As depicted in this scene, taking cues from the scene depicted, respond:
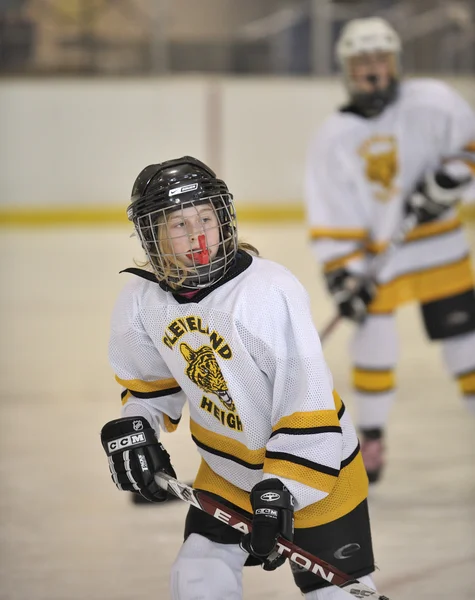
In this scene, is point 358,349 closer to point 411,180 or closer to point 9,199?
point 411,180

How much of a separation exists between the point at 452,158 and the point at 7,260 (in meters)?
4.26

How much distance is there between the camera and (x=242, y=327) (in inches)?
62.2

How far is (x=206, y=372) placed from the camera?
1629 millimetres

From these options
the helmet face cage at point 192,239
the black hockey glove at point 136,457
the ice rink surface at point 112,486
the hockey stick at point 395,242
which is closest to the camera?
the helmet face cage at point 192,239

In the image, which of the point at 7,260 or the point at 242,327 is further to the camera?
the point at 7,260

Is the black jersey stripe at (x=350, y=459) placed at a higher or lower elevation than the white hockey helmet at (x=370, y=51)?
lower

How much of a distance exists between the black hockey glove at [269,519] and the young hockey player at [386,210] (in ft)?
5.09

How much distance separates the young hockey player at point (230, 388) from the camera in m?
1.56

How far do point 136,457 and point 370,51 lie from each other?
1805 millimetres

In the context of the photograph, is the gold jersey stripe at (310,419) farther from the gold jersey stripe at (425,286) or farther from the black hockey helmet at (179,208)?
the gold jersey stripe at (425,286)

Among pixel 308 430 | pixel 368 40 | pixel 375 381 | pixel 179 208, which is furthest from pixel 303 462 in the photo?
pixel 368 40

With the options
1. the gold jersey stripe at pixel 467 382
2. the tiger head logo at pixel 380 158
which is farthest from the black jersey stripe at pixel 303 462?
the tiger head logo at pixel 380 158

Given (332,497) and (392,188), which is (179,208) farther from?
(392,188)

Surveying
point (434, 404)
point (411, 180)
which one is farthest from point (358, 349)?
point (434, 404)
